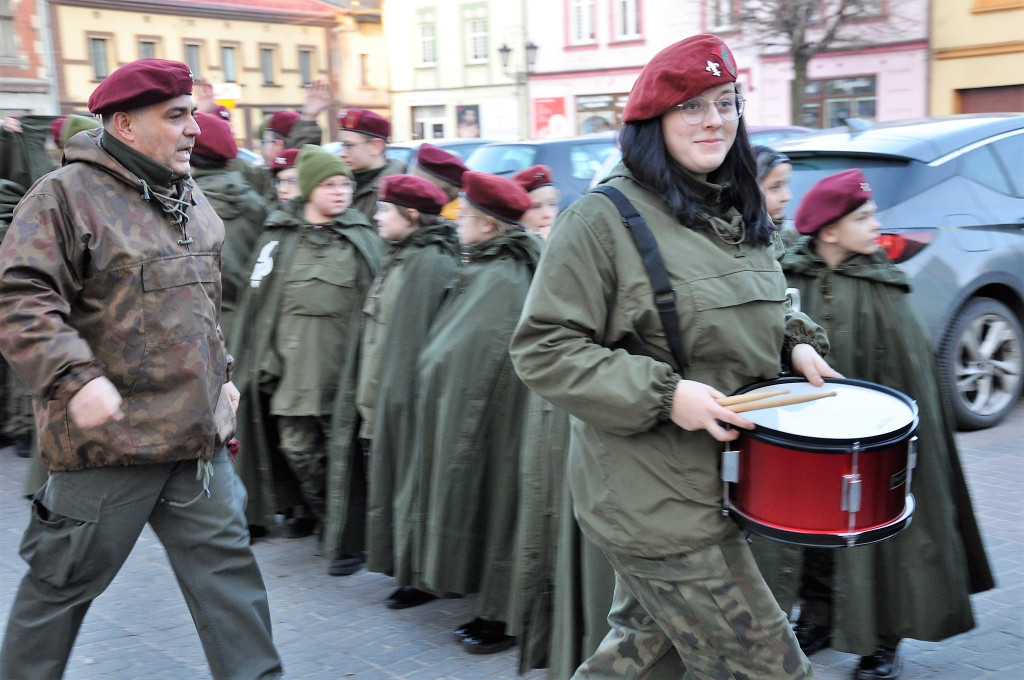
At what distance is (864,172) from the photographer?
6.93 metres

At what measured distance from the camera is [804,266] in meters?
4.11

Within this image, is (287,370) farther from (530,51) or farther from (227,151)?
(530,51)

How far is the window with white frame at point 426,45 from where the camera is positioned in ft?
140

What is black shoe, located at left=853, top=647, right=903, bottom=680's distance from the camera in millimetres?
3873

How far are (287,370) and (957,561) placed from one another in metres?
3.06

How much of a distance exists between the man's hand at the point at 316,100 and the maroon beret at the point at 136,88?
19.5ft

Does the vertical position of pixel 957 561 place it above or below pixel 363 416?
below

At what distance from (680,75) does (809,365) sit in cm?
78

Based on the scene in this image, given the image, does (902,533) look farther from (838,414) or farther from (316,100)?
(316,100)

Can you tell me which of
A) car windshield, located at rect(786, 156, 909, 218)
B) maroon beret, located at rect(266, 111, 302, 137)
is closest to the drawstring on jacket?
car windshield, located at rect(786, 156, 909, 218)

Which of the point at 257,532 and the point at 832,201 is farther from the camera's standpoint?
the point at 257,532

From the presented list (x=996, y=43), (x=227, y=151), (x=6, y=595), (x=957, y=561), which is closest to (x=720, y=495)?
(x=957, y=561)

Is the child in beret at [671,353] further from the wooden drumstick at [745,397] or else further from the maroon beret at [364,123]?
the maroon beret at [364,123]

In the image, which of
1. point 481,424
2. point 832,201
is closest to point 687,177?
point 832,201
